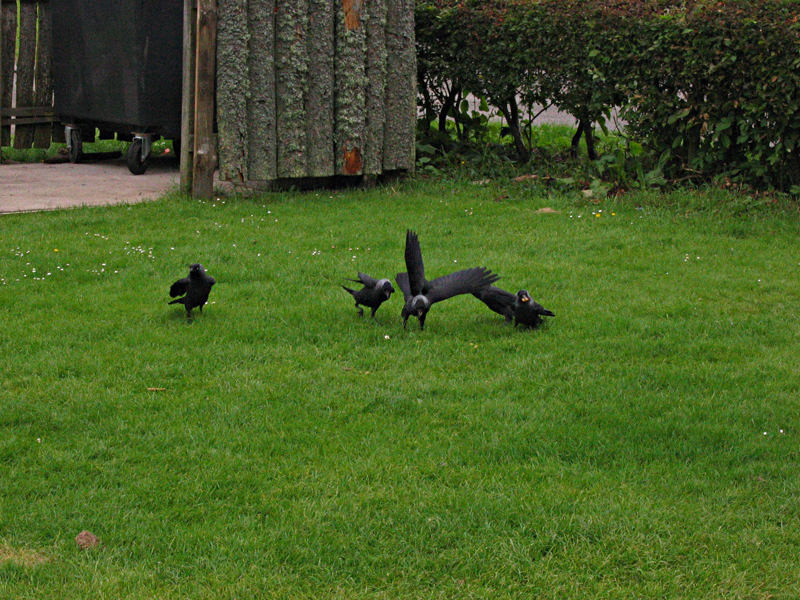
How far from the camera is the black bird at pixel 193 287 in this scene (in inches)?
241

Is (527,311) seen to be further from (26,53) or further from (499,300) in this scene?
(26,53)

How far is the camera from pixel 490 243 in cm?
852

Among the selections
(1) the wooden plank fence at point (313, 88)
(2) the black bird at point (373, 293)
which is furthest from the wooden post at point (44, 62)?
(2) the black bird at point (373, 293)

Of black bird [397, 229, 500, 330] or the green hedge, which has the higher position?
the green hedge

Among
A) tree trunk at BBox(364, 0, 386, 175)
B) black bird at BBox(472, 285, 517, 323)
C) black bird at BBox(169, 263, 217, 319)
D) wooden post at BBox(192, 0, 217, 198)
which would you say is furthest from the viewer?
tree trunk at BBox(364, 0, 386, 175)

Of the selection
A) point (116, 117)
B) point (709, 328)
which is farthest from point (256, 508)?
point (116, 117)

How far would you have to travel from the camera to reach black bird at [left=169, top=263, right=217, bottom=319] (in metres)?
6.13

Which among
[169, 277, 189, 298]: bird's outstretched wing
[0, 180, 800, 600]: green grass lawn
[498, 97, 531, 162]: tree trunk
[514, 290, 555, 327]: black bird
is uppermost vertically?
[498, 97, 531, 162]: tree trunk

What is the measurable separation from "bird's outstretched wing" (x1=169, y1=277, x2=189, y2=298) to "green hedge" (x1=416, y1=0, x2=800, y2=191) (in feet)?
20.5

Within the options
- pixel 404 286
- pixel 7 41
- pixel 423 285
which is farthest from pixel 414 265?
pixel 7 41

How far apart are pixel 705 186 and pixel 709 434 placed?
5.91 metres

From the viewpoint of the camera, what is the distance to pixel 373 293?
624cm

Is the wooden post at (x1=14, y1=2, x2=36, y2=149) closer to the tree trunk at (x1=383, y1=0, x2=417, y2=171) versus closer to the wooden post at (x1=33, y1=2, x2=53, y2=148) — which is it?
the wooden post at (x1=33, y1=2, x2=53, y2=148)

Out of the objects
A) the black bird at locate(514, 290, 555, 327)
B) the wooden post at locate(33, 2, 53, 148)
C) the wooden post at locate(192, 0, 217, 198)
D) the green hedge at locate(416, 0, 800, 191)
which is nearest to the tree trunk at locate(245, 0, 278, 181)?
the wooden post at locate(192, 0, 217, 198)
